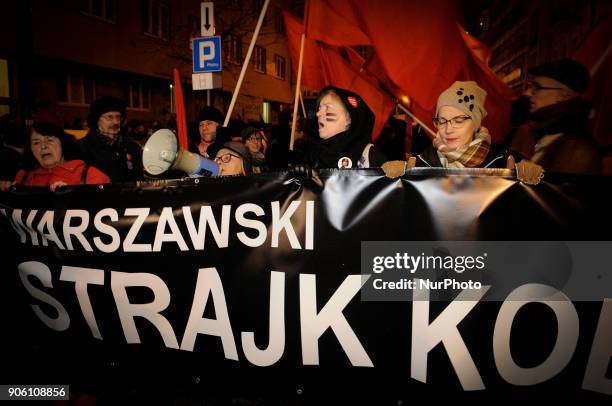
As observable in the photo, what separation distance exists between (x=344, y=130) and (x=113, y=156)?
242 centimetres

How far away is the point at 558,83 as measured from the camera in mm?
2896

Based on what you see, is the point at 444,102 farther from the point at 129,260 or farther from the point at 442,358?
the point at 129,260

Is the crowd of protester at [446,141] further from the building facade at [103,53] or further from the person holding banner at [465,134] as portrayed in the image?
the building facade at [103,53]

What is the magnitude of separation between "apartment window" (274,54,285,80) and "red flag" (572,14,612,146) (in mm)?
31023

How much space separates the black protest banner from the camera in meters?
1.94

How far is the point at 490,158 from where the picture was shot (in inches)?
99.2

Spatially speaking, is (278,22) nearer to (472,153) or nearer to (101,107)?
(101,107)

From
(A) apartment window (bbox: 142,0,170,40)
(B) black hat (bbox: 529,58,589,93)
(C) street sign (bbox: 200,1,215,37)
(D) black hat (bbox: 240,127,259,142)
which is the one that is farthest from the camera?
(A) apartment window (bbox: 142,0,170,40)

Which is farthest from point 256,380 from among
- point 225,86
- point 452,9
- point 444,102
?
point 225,86

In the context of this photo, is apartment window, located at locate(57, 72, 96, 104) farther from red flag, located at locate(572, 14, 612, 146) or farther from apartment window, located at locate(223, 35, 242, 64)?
red flag, located at locate(572, 14, 612, 146)

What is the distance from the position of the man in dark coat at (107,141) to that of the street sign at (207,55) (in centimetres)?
220

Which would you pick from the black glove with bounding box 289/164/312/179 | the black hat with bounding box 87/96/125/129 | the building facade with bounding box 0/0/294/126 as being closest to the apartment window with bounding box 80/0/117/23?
the building facade with bounding box 0/0/294/126

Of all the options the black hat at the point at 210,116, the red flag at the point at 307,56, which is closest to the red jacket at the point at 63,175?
the black hat at the point at 210,116

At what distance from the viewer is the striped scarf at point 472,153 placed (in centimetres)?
249
